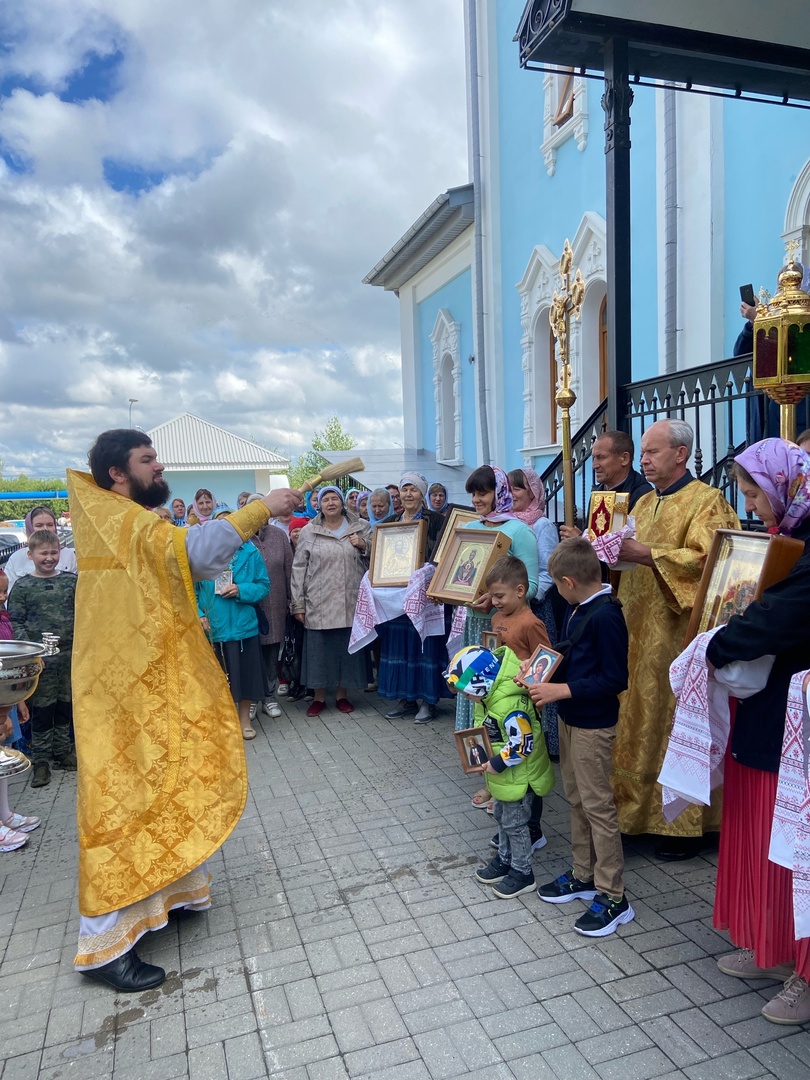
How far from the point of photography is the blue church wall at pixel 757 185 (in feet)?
22.8

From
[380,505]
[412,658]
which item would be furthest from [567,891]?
[380,505]

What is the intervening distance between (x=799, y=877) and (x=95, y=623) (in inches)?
103

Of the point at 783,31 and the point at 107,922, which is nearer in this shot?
the point at 107,922

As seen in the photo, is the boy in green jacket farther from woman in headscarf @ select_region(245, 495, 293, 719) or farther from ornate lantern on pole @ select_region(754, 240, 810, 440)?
woman in headscarf @ select_region(245, 495, 293, 719)

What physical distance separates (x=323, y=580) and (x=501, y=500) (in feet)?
7.07

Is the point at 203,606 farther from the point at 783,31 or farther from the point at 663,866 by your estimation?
the point at 783,31

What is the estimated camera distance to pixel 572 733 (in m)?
3.38

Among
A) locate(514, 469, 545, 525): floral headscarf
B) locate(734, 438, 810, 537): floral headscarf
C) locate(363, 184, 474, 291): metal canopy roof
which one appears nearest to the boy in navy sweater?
locate(734, 438, 810, 537): floral headscarf

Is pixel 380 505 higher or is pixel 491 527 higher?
pixel 380 505

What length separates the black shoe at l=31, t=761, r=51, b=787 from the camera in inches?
215

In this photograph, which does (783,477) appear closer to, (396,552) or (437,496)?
(396,552)

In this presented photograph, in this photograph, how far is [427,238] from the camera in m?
→ 15.3

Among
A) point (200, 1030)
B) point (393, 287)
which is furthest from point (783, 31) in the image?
point (393, 287)

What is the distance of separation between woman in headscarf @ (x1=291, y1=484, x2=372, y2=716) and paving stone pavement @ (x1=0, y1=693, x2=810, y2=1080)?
7.83ft
